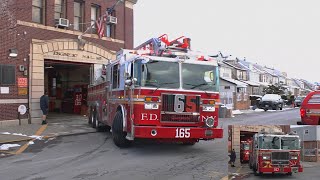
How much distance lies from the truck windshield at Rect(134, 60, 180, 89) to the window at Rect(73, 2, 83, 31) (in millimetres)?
13380

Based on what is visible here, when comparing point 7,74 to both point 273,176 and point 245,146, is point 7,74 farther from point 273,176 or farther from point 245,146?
point 273,176

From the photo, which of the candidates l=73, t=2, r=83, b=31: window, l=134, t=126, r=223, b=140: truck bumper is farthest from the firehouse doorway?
l=134, t=126, r=223, b=140: truck bumper

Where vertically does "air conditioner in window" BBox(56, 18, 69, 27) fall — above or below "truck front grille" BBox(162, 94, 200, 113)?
above

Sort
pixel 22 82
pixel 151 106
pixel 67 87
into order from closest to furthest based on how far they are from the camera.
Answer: pixel 151 106, pixel 22 82, pixel 67 87

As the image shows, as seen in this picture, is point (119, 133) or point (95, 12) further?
point (95, 12)

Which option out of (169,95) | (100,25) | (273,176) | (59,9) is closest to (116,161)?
(169,95)

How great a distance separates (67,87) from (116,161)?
2044 cm

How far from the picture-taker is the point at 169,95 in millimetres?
11188

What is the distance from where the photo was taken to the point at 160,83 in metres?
11.2

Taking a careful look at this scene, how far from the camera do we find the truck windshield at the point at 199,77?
11547mm

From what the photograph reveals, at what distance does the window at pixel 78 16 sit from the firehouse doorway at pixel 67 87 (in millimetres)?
3565

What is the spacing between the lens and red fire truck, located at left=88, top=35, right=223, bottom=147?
36.2 ft

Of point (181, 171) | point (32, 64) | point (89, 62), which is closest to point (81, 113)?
point (89, 62)

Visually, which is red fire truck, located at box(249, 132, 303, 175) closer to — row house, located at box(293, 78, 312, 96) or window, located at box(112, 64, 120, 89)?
window, located at box(112, 64, 120, 89)
